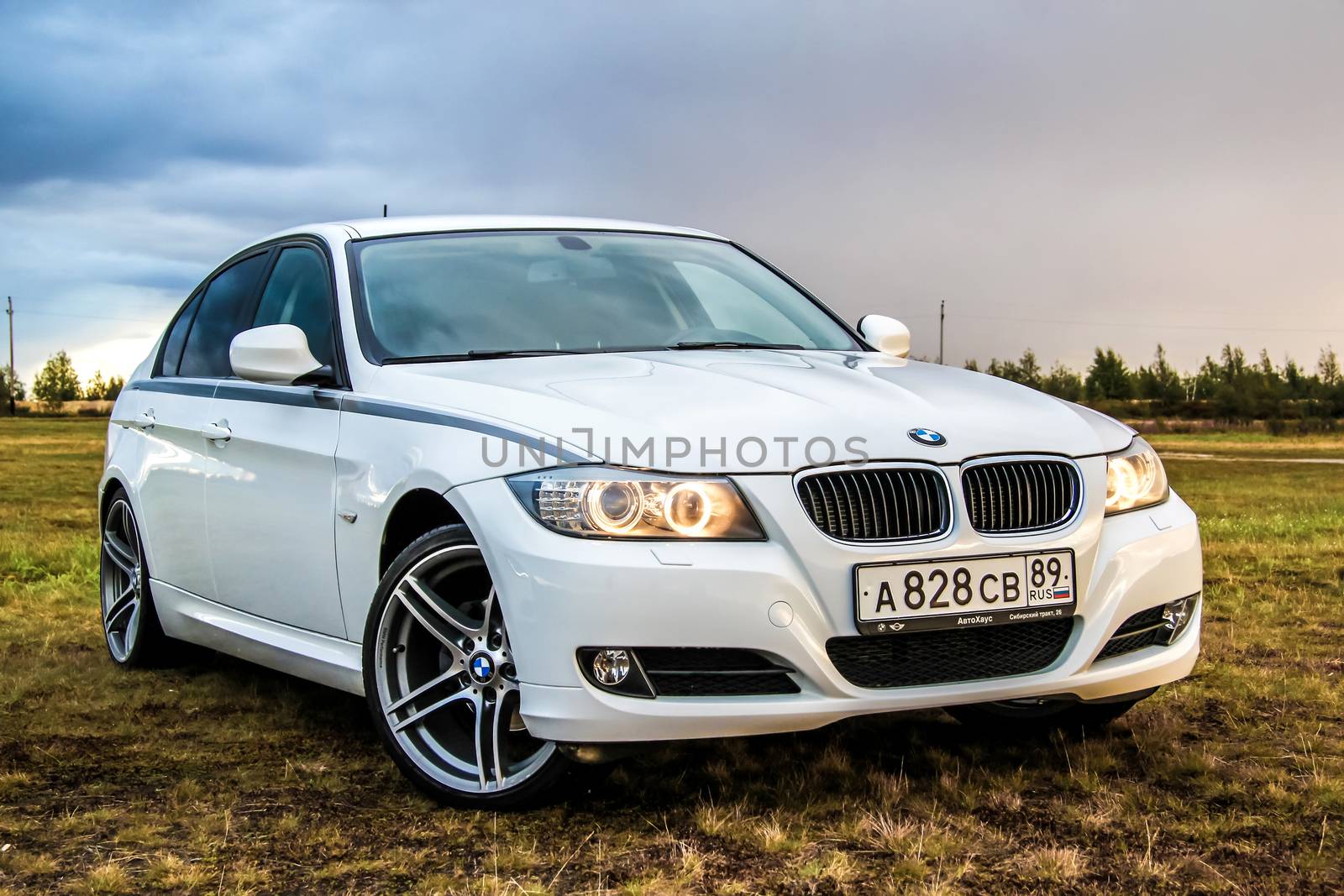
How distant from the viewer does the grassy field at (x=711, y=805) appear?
3.21 metres

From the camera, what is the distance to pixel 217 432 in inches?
196

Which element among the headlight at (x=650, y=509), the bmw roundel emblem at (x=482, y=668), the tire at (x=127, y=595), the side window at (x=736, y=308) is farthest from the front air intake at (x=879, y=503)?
the tire at (x=127, y=595)

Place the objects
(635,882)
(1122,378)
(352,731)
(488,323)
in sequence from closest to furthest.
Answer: (635,882)
(488,323)
(352,731)
(1122,378)

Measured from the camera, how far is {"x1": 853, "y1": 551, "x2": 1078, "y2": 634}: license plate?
3.32m

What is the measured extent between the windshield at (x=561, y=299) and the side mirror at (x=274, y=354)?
0.20 meters

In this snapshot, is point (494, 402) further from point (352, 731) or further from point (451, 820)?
point (352, 731)

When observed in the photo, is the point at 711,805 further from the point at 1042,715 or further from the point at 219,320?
the point at 219,320

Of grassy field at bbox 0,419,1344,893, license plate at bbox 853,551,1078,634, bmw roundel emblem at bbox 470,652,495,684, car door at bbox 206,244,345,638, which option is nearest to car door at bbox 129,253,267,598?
car door at bbox 206,244,345,638

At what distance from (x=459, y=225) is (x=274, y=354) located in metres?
1.00

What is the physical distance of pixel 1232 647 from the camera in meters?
6.13

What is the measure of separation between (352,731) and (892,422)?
229cm

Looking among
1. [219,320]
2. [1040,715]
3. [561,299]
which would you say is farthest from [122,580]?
[1040,715]

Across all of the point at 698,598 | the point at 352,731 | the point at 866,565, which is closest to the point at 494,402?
the point at 698,598

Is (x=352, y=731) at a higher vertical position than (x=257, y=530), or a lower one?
lower
